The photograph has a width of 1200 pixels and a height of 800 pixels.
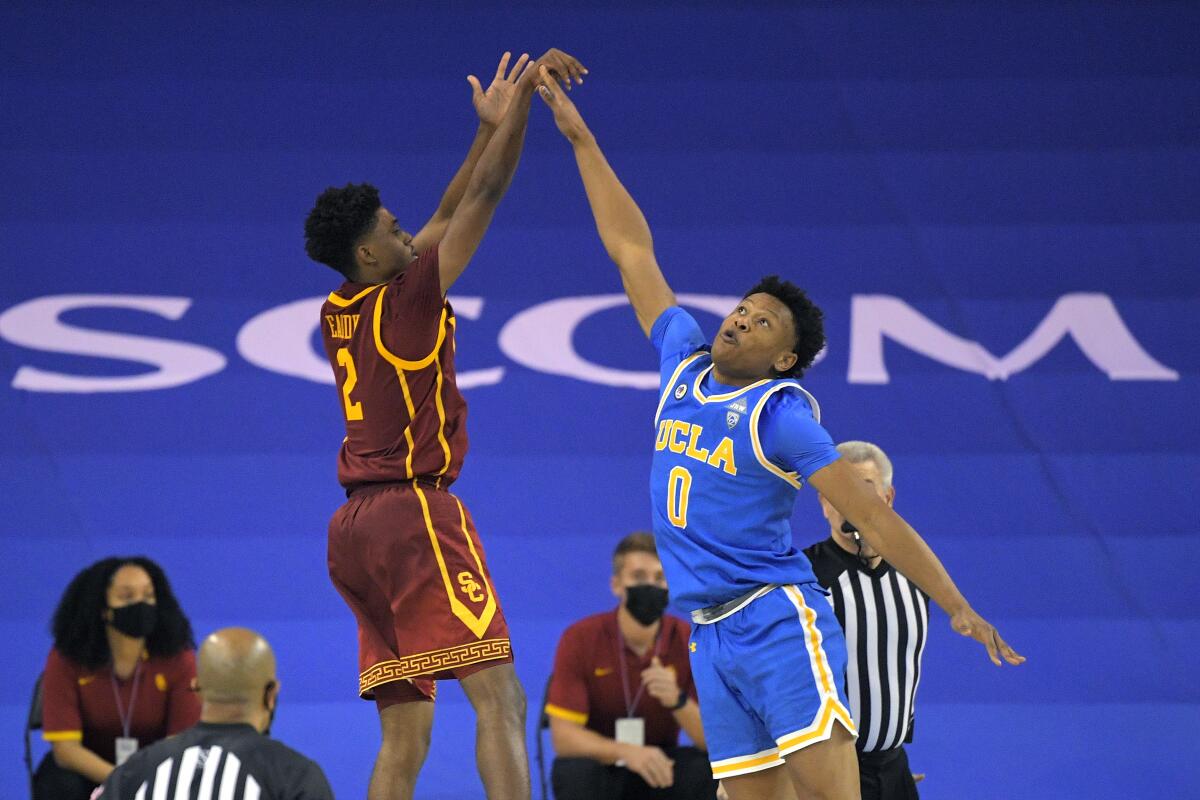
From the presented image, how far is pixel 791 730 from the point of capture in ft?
11.9

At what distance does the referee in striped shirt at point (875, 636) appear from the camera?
15.2ft

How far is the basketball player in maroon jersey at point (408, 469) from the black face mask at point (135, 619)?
1.60m

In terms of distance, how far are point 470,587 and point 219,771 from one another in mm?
1112

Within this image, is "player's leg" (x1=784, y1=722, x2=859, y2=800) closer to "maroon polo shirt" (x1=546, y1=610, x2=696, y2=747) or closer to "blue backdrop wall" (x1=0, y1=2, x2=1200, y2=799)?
"maroon polo shirt" (x1=546, y1=610, x2=696, y2=747)

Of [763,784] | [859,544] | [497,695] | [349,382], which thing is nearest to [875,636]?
[859,544]

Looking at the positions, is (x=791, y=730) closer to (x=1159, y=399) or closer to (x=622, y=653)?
(x=622, y=653)

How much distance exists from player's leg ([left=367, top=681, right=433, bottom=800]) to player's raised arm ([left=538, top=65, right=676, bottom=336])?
1.18m

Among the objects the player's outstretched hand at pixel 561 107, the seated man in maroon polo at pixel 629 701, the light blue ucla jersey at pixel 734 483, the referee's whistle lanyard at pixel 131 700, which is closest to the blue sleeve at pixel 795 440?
the light blue ucla jersey at pixel 734 483

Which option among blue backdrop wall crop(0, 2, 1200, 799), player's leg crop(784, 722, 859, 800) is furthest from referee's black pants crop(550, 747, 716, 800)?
player's leg crop(784, 722, 859, 800)

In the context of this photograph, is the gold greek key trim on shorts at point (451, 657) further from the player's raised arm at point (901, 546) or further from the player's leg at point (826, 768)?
the player's raised arm at point (901, 546)

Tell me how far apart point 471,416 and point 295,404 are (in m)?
0.79

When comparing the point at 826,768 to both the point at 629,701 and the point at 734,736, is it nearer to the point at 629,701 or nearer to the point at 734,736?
the point at 734,736

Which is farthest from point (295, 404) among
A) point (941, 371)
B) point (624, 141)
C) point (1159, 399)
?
point (1159, 399)

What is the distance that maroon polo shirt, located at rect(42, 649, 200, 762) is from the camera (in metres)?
5.65
